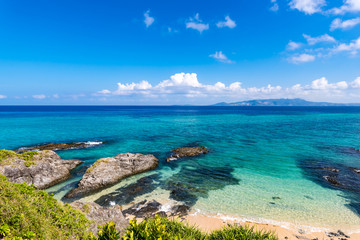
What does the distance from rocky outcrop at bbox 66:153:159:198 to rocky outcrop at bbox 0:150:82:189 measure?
447cm

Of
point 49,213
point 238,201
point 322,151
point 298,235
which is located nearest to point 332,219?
point 298,235

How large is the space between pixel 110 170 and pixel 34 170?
8.79 metres

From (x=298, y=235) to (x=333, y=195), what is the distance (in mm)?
8972

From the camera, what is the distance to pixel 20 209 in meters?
7.31

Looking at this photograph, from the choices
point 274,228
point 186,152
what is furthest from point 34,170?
point 274,228

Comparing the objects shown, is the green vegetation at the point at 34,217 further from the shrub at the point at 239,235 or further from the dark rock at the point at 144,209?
the shrub at the point at 239,235

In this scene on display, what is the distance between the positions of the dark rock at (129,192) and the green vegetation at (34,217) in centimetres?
784

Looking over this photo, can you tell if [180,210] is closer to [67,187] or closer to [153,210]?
[153,210]

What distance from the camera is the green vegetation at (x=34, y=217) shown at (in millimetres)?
6622

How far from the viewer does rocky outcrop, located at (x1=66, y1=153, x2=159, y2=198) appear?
19.0 meters

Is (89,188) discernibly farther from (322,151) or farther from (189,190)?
(322,151)

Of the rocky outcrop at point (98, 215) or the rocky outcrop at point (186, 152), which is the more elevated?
the rocky outcrop at point (98, 215)

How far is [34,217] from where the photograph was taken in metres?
7.35

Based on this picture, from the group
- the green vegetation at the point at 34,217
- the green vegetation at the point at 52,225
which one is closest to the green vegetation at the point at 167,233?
the green vegetation at the point at 52,225
